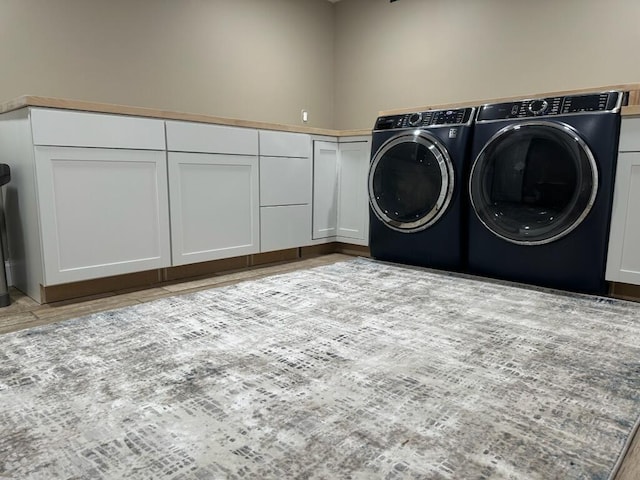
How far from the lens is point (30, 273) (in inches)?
80.8

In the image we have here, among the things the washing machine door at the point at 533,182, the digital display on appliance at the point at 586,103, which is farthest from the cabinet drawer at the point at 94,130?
the digital display on appliance at the point at 586,103

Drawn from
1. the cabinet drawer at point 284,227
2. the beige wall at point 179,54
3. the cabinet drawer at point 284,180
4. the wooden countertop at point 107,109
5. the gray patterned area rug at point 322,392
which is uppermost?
the beige wall at point 179,54

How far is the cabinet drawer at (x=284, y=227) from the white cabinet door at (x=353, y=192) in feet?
1.02

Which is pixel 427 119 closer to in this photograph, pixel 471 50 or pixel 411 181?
pixel 411 181

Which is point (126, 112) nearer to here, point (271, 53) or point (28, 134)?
point (28, 134)

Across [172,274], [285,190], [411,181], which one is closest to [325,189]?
[285,190]

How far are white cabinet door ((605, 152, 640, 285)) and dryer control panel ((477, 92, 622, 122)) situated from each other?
0.83ft

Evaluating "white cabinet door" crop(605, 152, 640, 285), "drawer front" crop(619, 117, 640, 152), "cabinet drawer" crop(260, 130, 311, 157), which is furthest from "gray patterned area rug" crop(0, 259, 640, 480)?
"cabinet drawer" crop(260, 130, 311, 157)

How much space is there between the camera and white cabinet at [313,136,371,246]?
310 centimetres

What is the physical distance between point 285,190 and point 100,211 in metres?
1.17

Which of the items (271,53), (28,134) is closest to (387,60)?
(271,53)

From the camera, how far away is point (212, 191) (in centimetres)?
247

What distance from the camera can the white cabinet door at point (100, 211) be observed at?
1890 mm

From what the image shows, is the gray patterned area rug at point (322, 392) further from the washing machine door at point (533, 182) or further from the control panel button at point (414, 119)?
the control panel button at point (414, 119)
